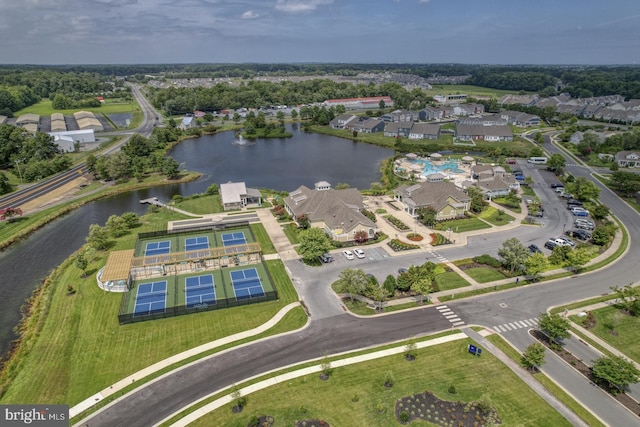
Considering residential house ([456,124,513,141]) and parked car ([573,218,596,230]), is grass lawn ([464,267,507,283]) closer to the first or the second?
parked car ([573,218,596,230])

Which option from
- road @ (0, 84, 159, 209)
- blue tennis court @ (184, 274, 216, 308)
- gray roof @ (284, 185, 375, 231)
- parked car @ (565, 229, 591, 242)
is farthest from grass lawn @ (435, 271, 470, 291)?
road @ (0, 84, 159, 209)

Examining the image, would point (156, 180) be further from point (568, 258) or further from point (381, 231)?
point (568, 258)

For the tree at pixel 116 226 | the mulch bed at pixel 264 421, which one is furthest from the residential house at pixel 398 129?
the mulch bed at pixel 264 421

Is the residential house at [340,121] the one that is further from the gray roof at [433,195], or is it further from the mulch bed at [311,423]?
the mulch bed at [311,423]

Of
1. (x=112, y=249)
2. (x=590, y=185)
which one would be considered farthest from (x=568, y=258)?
(x=112, y=249)

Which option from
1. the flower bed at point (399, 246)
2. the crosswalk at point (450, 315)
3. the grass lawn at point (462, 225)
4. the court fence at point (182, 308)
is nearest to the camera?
the court fence at point (182, 308)

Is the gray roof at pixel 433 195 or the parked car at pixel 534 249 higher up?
the gray roof at pixel 433 195
